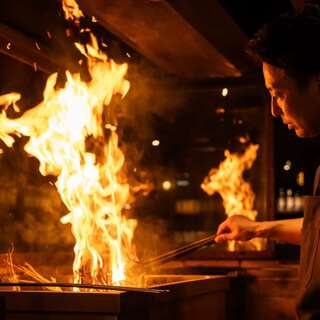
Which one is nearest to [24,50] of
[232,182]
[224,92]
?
[224,92]

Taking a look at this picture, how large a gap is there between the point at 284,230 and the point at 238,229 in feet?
1.14

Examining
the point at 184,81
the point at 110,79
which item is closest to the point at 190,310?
the point at 110,79

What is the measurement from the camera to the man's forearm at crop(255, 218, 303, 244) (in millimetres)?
3311

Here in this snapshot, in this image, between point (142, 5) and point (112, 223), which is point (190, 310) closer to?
point (112, 223)

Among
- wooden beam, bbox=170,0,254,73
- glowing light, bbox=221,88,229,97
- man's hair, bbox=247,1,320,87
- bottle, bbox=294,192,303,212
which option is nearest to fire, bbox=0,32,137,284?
wooden beam, bbox=170,0,254,73

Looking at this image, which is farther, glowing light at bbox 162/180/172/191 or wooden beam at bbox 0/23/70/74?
glowing light at bbox 162/180/172/191

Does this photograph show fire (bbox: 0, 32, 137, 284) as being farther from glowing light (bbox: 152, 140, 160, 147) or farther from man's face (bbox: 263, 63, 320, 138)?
man's face (bbox: 263, 63, 320, 138)

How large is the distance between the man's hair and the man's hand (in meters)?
1.20

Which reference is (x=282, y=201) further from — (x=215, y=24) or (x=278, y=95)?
(x=278, y=95)

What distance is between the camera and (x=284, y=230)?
336 cm

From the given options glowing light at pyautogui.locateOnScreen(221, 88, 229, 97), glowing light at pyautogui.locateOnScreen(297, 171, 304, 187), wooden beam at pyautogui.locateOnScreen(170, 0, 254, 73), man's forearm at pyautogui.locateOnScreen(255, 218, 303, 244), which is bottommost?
man's forearm at pyautogui.locateOnScreen(255, 218, 303, 244)

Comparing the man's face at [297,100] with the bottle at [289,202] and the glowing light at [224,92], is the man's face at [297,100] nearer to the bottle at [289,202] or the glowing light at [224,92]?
the glowing light at [224,92]

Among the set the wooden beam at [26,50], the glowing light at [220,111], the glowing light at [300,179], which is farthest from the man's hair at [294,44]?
the glowing light at [300,179]

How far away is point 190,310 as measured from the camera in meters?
4.37
